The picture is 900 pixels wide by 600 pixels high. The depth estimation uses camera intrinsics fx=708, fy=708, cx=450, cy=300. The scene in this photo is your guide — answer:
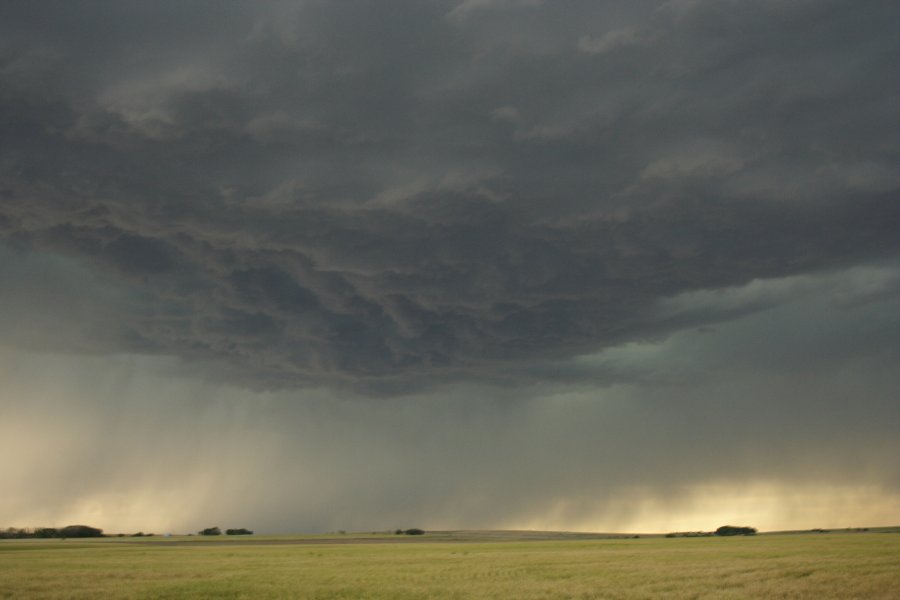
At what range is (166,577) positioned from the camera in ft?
181

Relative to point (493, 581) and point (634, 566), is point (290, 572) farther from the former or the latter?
point (634, 566)

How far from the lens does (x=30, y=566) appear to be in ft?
220

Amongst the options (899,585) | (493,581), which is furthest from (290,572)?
(899,585)

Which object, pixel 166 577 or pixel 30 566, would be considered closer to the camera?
pixel 166 577

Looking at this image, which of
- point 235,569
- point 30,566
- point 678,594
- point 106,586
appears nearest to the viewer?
point 678,594

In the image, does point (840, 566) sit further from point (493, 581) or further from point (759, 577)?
point (493, 581)

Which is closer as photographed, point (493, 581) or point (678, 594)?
point (678, 594)

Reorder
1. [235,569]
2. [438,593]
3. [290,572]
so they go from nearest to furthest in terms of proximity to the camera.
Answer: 1. [438,593]
2. [290,572]
3. [235,569]

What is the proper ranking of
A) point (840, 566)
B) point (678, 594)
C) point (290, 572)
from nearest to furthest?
point (678, 594) < point (840, 566) < point (290, 572)

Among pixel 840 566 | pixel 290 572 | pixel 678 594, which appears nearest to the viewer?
Answer: pixel 678 594

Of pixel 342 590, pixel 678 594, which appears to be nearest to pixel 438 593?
pixel 342 590

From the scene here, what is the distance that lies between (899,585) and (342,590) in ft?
109

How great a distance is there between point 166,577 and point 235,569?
331 inches

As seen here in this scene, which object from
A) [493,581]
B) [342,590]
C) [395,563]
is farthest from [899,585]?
[395,563]
